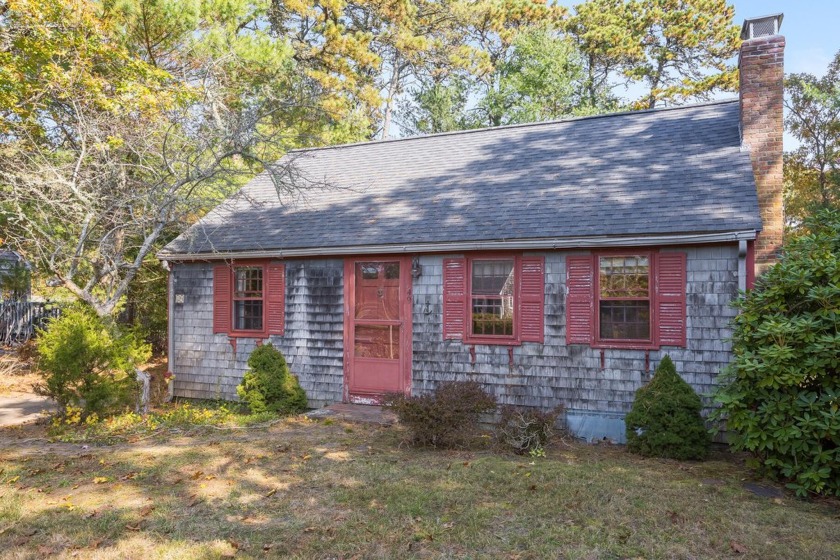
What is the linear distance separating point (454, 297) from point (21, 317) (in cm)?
1477

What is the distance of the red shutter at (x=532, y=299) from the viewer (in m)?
8.52

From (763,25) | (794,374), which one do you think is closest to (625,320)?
(794,374)

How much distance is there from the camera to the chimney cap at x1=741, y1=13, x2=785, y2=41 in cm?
901

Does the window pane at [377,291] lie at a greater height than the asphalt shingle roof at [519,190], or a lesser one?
lesser

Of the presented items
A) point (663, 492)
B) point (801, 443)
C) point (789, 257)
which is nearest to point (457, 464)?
point (663, 492)

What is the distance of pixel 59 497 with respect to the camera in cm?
526

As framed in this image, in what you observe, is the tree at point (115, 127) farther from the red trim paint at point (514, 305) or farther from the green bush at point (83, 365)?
the red trim paint at point (514, 305)

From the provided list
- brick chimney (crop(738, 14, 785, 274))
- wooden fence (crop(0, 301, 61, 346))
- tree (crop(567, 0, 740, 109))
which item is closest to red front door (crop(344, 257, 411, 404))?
brick chimney (crop(738, 14, 785, 274))

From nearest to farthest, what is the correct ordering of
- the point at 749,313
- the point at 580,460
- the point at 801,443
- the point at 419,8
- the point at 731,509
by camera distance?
the point at 731,509
the point at 801,443
the point at 749,313
the point at 580,460
the point at 419,8

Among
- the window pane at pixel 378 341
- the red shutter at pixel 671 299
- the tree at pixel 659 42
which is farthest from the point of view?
the tree at pixel 659 42

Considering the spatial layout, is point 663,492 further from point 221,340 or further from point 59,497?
point 221,340

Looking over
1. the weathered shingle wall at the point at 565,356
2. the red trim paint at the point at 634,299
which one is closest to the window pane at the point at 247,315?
the weathered shingle wall at the point at 565,356

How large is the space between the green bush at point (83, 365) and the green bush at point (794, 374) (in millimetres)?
8258

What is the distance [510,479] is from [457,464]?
0.75 meters
